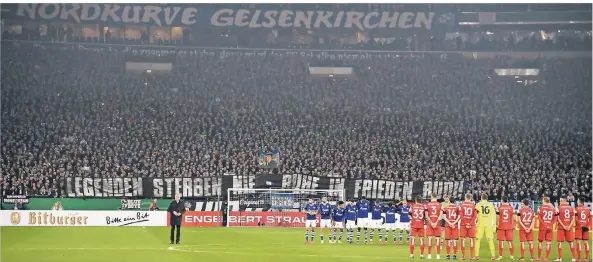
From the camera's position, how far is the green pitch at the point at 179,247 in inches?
939

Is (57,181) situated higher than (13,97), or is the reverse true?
(13,97)

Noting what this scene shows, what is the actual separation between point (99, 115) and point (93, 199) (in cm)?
1192

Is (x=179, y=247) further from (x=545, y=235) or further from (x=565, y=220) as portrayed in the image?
(x=565, y=220)

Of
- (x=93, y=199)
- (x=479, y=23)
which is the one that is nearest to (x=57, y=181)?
(x=93, y=199)

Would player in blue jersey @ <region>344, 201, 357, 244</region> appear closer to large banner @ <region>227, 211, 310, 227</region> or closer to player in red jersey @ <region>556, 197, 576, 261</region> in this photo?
player in red jersey @ <region>556, 197, 576, 261</region>

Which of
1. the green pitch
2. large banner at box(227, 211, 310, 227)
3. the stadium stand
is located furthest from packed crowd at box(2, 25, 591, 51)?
the green pitch

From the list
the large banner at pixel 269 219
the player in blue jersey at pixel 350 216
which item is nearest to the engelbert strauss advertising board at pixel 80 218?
the large banner at pixel 269 219

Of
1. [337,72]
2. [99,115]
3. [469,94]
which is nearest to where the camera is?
[99,115]

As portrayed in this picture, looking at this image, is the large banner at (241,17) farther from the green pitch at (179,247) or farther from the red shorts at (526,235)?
the red shorts at (526,235)

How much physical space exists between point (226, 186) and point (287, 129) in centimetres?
1113

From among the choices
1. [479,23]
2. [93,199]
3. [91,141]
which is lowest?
[93,199]

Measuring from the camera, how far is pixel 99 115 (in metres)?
51.3

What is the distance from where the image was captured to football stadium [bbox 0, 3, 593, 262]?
2969cm

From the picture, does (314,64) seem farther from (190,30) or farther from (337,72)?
(190,30)
